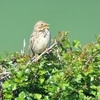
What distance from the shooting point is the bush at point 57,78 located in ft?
12.1

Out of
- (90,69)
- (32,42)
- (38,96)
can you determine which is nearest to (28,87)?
(38,96)

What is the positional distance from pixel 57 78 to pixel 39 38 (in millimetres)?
2710

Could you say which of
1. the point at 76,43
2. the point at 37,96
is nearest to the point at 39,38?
the point at 76,43

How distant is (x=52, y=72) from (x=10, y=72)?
386 mm

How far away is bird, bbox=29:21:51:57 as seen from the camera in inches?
242

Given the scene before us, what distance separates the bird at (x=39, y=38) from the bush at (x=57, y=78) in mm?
1890

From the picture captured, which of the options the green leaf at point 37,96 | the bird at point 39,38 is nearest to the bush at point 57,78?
the green leaf at point 37,96

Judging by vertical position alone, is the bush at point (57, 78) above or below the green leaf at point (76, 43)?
below

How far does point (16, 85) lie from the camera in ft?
12.0

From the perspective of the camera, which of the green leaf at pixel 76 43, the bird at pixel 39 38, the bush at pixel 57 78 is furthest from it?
the bird at pixel 39 38

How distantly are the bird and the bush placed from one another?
1890 mm

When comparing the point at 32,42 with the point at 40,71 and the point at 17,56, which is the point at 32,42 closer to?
the point at 17,56

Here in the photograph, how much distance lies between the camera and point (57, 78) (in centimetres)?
371

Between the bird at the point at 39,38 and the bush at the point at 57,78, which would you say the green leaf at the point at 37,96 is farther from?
the bird at the point at 39,38
